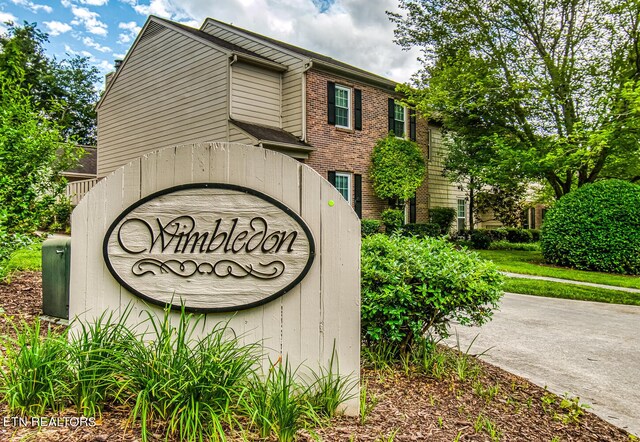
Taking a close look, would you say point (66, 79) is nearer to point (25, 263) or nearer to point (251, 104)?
point (251, 104)

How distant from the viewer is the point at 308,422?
105 inches

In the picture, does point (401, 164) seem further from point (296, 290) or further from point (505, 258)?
point (296, 290)

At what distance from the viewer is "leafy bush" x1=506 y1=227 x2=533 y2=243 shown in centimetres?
2295

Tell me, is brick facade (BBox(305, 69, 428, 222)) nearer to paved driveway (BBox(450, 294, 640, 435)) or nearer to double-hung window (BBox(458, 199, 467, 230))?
double-hung window (BBox(458, 199, 467, 230))

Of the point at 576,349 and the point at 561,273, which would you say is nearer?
the point at 576,349

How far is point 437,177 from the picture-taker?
2109cm

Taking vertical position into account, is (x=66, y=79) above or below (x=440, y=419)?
above

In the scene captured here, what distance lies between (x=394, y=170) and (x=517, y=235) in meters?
9.55

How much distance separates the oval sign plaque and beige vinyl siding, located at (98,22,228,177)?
11.8m

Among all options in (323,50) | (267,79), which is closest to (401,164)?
(267,79)

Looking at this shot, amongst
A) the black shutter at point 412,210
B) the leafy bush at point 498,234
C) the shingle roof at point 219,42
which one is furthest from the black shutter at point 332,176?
the leafy bush at point 498,234

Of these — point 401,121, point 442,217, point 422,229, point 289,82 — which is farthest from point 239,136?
point 442,217

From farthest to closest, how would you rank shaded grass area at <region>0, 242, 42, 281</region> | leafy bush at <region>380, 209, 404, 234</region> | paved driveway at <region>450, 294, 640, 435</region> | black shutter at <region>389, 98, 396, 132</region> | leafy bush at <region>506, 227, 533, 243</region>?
leafy bush at <region>506, 227, 533, 243</region> < black shutter at <region>389, 98, 396, 132</region> < leafy bush at <region>380, 209, 404, 234</region> < shaded grass area at <region>0, 242, 42, 281</region> < paved driveway at <region>450, 294, 640, 435</region>

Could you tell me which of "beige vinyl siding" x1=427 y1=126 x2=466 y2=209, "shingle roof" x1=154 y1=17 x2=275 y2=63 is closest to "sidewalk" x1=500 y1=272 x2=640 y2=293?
"beige vinyl siding" x1=427 y1=126 x2=466 y2=209
